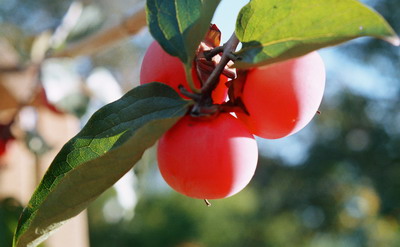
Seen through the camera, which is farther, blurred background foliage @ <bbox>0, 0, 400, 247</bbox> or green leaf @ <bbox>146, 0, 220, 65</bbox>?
blurred background foliage @ <bbox>0, 0, 400, 247</bbox>

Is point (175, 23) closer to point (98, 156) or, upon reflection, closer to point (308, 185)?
point (98, 156)

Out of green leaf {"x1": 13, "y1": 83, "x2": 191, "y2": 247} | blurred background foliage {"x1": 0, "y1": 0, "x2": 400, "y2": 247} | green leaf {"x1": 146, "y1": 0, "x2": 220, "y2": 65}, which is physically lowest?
blurred background foliage {"x1": 0, "y1": 0, "x2": 400, "y2": 247}

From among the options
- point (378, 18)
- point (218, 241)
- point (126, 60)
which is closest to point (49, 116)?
point (378, 18)

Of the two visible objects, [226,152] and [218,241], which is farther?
[218,241]

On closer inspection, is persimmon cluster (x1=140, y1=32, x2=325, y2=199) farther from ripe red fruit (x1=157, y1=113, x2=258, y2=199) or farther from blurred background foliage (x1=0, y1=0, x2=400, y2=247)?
blurred background foliage (x1=0, y1=0, x2=400, y2=247)

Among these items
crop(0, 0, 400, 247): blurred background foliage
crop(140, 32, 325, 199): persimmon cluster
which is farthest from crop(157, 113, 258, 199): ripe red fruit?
crop(0, 0, 400, 247): blurred background foliage

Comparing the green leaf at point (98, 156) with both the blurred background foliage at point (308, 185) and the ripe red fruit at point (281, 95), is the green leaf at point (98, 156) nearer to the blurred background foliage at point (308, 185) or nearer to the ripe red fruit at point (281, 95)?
the ripe red fruit at point (281, 95)

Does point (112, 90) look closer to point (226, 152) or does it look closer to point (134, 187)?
point (134, 187)

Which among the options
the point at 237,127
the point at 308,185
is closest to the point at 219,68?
the point at 237,127
